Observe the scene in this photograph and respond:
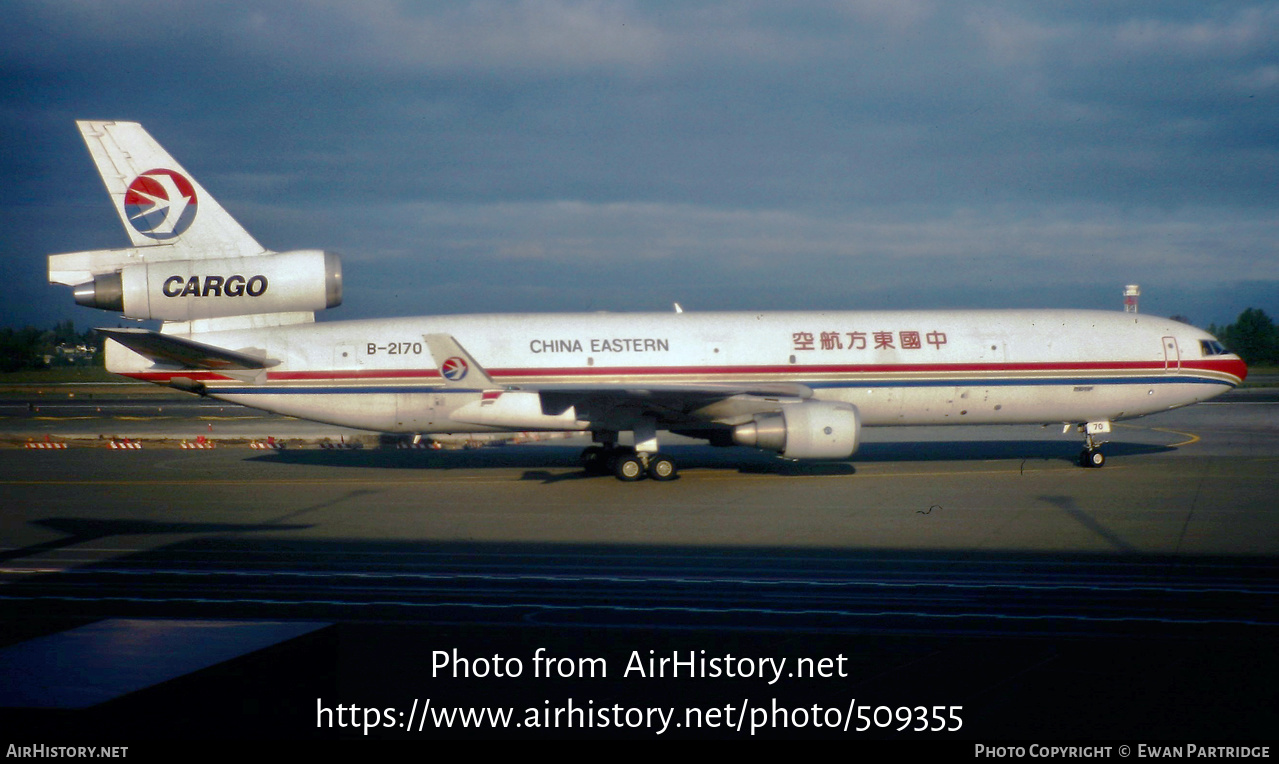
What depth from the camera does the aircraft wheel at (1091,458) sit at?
2230cm

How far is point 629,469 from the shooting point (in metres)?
21.3

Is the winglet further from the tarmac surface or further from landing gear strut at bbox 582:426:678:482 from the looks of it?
landing gear strut at bbox 582:426:678:482

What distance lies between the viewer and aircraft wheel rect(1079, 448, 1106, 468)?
73.2 feet

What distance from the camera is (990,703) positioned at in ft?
22.3

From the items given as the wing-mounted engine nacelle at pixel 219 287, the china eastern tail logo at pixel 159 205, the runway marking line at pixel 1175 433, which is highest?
the china eastern tail logo at pixel 159 205

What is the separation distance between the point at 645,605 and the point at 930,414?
1468 cm

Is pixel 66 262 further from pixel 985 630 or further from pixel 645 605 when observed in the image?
pixel 985 630

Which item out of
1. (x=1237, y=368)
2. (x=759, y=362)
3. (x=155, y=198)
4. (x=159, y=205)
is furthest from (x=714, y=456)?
(x=155, y=198)

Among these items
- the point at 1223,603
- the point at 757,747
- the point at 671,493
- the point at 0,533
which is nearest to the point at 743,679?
the point at 757,747

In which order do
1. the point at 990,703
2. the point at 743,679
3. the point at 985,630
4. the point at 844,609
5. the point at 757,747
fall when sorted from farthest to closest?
the point at 844,609 < the point at 985,630 < the point at 743,679 < the point at 990,703 < the point at 757,747

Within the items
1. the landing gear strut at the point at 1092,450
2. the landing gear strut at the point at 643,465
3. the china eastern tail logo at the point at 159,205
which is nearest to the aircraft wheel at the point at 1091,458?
the landing gear strut at the point at 1092,450

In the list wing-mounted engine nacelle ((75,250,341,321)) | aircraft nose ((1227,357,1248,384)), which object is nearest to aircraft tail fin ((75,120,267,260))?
wing-mounted engine nacelle ((75,250,341,321))

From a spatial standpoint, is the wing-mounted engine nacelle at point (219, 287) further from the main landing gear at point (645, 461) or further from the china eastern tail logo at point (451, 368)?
the main landing gear at point (645, 461)

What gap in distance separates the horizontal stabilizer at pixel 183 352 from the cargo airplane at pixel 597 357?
0.16ft
